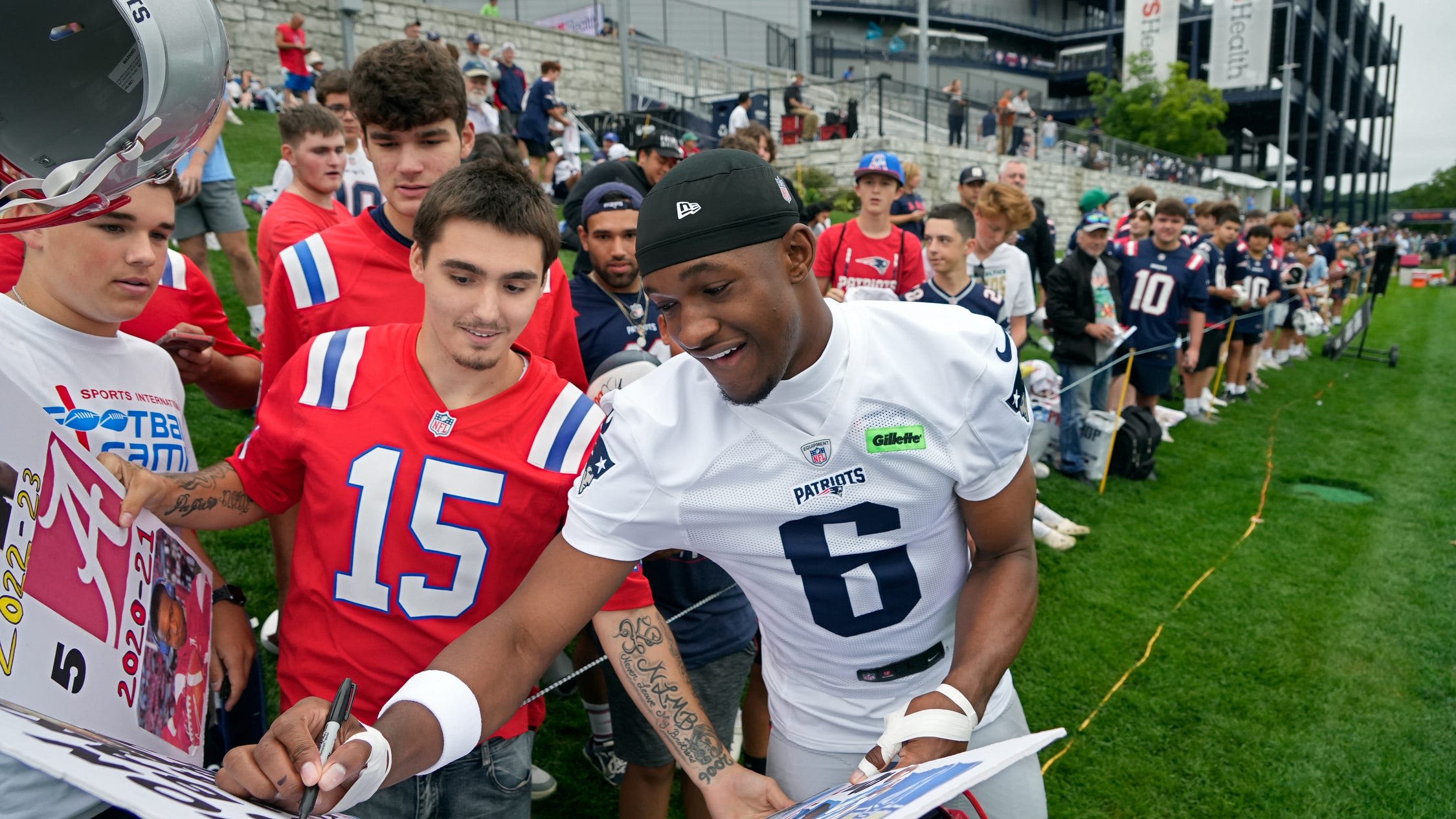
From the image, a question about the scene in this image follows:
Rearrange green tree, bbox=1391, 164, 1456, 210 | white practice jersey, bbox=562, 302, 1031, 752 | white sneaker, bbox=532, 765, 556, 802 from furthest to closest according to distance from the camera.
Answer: green tree, bbox=1391, 164, 1456, 210
white sneaker, bbox=532, 765, 556, 802
white practice jersey, bbox=562, 302, 1031, 752

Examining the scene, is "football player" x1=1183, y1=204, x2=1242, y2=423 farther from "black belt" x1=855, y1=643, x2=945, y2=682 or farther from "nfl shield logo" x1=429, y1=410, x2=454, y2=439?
"nfl shield logo" x1=429, y1=410, x2=454, y2=439

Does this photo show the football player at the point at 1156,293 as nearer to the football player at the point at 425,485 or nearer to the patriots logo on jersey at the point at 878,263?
the patriots logo on jersey at the point at 878,263

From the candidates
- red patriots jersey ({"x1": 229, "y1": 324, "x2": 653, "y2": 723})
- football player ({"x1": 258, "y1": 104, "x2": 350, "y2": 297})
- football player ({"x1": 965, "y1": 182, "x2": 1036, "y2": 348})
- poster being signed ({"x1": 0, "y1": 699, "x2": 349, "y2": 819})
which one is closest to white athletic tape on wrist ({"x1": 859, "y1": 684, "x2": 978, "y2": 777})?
red patriots jersey ({"x1": 229, "y1": 324, "x2": 653, "y2": 723})

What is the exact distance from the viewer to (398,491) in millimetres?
2037

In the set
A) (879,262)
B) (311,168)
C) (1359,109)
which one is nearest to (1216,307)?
(879,262)

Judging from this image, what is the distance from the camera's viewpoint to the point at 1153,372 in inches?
333

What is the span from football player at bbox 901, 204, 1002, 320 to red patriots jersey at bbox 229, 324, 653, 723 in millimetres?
3921

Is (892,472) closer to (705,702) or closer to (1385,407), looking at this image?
(705,702)

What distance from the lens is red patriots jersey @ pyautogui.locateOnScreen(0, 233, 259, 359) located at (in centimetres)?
305

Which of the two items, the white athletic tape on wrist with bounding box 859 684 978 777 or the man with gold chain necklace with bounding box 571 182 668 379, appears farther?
the man with gold chain necklace with bounding box 571 182 668 379

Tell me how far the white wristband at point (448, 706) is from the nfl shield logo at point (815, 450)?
836 millimetres

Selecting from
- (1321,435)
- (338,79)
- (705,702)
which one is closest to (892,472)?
(705,702)

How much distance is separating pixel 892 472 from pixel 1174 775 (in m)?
2.93

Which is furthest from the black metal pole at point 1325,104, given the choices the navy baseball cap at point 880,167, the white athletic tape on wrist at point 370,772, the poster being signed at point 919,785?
the white athletic tape on wrist at point 370,772
